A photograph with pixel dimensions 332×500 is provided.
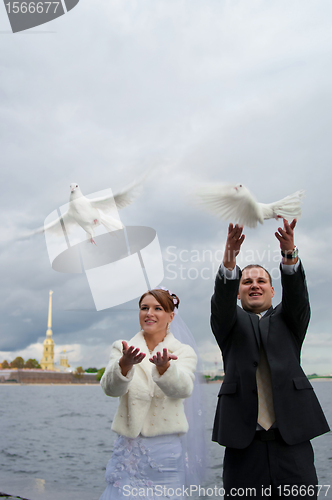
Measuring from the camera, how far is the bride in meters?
2.28

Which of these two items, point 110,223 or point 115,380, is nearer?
point 115,380

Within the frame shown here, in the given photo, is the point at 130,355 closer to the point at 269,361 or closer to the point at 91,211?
the point at 269,361

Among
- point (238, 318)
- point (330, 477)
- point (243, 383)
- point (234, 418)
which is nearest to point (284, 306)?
point (238, 318)

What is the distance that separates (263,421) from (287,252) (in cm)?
87

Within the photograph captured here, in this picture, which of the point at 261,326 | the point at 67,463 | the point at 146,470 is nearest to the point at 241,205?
the point at 261,326

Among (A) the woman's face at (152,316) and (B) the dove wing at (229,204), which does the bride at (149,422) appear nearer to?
(A) the woman's face at (152,316)

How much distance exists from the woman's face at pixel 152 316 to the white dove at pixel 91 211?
10.8 feet

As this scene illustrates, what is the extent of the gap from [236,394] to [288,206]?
227 centimetres

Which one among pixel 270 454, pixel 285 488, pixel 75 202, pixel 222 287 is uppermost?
pixel 75 202

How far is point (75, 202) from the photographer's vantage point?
5875 mm

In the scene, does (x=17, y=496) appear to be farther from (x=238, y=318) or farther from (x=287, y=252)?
(x=287, y=252)

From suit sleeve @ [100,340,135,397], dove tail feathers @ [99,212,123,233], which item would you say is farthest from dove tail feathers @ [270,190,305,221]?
dove tail feathers @ [99,212,123,233]

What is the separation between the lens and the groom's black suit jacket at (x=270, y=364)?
1992mm

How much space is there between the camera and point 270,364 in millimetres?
2115
